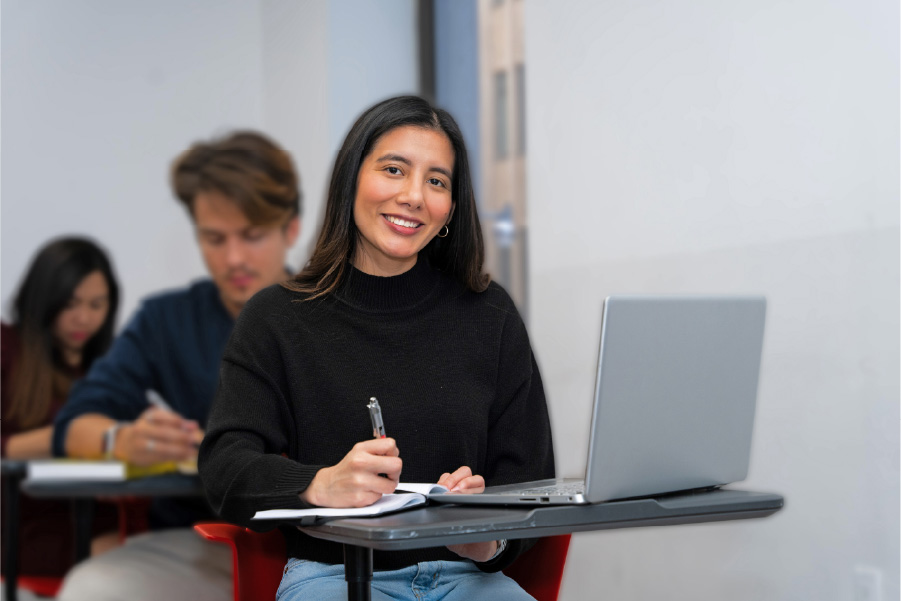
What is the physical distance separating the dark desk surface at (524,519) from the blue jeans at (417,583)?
0.27m

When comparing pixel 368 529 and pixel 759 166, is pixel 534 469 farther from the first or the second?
pixel 759 166

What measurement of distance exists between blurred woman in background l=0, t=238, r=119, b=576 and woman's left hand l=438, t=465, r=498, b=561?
1844mm

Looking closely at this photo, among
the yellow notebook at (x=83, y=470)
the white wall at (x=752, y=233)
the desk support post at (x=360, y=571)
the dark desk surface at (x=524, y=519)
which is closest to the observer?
the dark desk surface at (x=524, y=519)

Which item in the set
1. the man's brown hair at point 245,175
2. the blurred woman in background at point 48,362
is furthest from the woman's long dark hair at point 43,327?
the man's brown hair at point 245,175

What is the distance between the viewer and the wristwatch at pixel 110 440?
9.64 feet

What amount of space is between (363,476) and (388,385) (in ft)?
1.46

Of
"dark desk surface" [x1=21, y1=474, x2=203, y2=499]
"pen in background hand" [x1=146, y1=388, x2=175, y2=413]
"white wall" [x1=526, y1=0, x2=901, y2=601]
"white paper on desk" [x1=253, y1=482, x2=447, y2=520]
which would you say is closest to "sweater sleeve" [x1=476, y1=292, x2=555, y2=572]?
"white paper on desk" [x1=253, y1=482, x2=447, y2=520]

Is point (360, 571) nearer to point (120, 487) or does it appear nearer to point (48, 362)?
point (120, 487)

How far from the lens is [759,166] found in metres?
2.46

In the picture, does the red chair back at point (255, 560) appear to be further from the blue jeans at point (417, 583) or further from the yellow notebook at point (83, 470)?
the yellow notebook at point (83, 470)

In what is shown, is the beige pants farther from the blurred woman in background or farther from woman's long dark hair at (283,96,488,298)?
woman's long dark hair at (283,96,488,298)

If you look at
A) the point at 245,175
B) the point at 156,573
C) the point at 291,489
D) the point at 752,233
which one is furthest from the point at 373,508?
the point at 245,175

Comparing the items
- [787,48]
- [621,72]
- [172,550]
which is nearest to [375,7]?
[621,72]

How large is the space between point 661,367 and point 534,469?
0.55m
